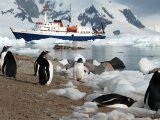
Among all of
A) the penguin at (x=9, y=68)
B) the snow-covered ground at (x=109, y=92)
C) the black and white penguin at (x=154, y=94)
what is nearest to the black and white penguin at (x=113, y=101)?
the snow-covered ground at (x=109, y=92)

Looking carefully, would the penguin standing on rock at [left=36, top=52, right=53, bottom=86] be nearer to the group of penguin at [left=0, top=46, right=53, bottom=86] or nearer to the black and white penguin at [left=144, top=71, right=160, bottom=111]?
the group of penguin at [left=0, top=46, right=53, bottom=86]

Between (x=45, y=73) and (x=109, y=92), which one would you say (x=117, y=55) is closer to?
(x=45, y=73)

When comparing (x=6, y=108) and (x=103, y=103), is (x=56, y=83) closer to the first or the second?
(x=103, y=103)

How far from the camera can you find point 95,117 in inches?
241

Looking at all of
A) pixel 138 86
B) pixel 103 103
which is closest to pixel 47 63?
pixel 138 86

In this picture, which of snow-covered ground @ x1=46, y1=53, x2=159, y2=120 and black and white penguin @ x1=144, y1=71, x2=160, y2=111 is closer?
snow-covered ground @ x1=46, y1=53, x2=159, y2=120

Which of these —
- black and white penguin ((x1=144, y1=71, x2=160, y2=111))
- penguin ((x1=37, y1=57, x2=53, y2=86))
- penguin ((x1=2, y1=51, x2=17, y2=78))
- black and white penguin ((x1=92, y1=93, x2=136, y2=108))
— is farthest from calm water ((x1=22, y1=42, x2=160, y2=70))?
black and white penguin ((x1=144, y1=71, x2=160, y2=111))

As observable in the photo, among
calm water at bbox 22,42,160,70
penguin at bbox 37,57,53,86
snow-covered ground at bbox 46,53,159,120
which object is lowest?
calm water at bbox 22,42,160,70

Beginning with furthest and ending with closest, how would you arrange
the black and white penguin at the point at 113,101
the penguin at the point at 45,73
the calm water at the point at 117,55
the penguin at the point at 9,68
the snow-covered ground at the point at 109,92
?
1. the calm water at the point at 117,55
2. the penguin at the point at 9,68
3. the penguin at the point at 45,73
4. the black and white penguin at the point at 113,101
5. the snow-covered ground at the point at 109,92

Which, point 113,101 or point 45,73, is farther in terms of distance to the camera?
point 45,73

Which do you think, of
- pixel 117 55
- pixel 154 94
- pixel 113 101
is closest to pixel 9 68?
A: pixel 113 101

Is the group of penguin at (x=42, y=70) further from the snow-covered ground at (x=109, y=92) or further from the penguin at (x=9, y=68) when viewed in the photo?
the snow-covered ground at (x=109, y=92)

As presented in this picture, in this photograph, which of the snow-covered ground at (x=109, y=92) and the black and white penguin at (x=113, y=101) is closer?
the snow-covered ground at (x=109, y=92)

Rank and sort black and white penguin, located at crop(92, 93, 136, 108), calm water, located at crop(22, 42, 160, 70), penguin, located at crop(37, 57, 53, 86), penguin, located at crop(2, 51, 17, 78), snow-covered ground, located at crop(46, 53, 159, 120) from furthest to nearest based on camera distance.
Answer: calm water, located at crop(22, 42, 160, 70)
penguin, located at crop(2, 51, 17, 78)
penguin, located at crop(37, 57, 53, 86)
black and white penguin, located at crop(92, 93, 136, 108)
snow-covered ground, located at crop(46, 53, 159, 120)
